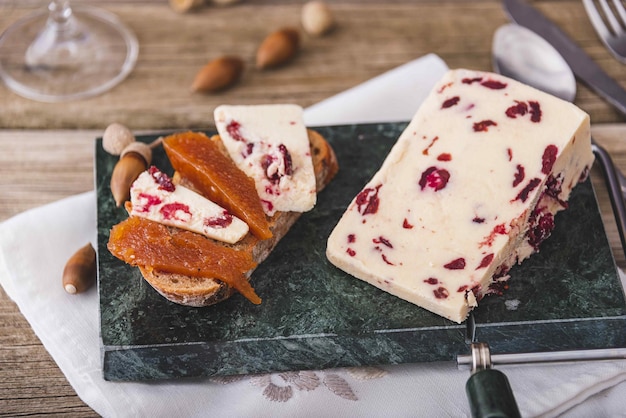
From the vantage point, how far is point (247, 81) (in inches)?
143

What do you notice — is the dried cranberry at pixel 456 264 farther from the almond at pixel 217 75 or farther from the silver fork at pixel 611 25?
the silver fork at pixel 611 25

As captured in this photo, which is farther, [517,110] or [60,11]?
[60,11]

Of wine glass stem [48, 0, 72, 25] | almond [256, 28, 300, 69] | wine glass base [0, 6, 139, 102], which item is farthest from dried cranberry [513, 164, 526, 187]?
wine glass stem [48, 0, 72, 25]

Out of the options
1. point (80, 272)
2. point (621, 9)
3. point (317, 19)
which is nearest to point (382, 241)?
point (80, 272)

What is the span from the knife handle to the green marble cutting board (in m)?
0.34

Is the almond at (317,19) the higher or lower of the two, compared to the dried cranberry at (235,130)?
lower

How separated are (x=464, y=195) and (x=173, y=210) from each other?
32.7 inches

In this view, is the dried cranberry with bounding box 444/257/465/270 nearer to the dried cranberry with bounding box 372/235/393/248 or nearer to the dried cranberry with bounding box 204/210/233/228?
the dried cranberry with bounding box 372/235/393/248

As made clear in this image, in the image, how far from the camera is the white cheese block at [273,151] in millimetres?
2627

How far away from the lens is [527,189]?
8.46ft

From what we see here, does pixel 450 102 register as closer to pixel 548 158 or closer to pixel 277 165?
pixel 548 158

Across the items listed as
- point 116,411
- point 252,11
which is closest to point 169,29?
point 252,11

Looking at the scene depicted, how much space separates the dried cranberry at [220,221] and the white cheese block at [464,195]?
296 millimetres

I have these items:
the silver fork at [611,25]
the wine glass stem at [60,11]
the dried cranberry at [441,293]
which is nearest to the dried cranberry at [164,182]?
the dried cranberry at [441,293]
